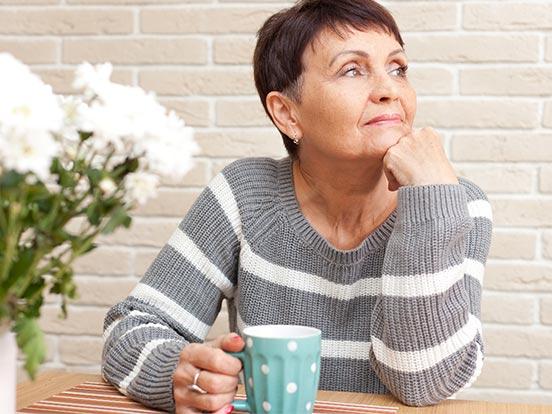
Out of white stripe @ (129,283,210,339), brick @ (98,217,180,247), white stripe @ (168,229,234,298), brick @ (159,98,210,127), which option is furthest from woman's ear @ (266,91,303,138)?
brick @ (98,217,180,247)

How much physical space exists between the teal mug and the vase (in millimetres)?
259

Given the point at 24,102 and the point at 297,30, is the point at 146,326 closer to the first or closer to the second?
the point at 297,30

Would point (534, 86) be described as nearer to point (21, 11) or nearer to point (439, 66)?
point (439, 66)

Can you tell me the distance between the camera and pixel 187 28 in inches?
85.2

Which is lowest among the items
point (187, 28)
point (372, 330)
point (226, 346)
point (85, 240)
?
point (372, 330)

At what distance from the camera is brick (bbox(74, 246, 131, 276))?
2.21 meters

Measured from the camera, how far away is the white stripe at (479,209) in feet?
4.91

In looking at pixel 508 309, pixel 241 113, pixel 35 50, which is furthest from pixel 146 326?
pixel 35 50

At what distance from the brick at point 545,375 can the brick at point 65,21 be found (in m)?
1.30

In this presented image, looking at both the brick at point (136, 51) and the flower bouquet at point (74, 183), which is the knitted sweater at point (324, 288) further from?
the brick at point (136, 51)

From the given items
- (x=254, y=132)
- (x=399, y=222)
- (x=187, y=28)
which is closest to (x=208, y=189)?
(x=399, y=222)

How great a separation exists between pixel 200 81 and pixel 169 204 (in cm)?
32

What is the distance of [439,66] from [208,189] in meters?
0.74

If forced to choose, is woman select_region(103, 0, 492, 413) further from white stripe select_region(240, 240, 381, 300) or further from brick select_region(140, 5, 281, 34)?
brick select_region(140, 5, 281, 34)
